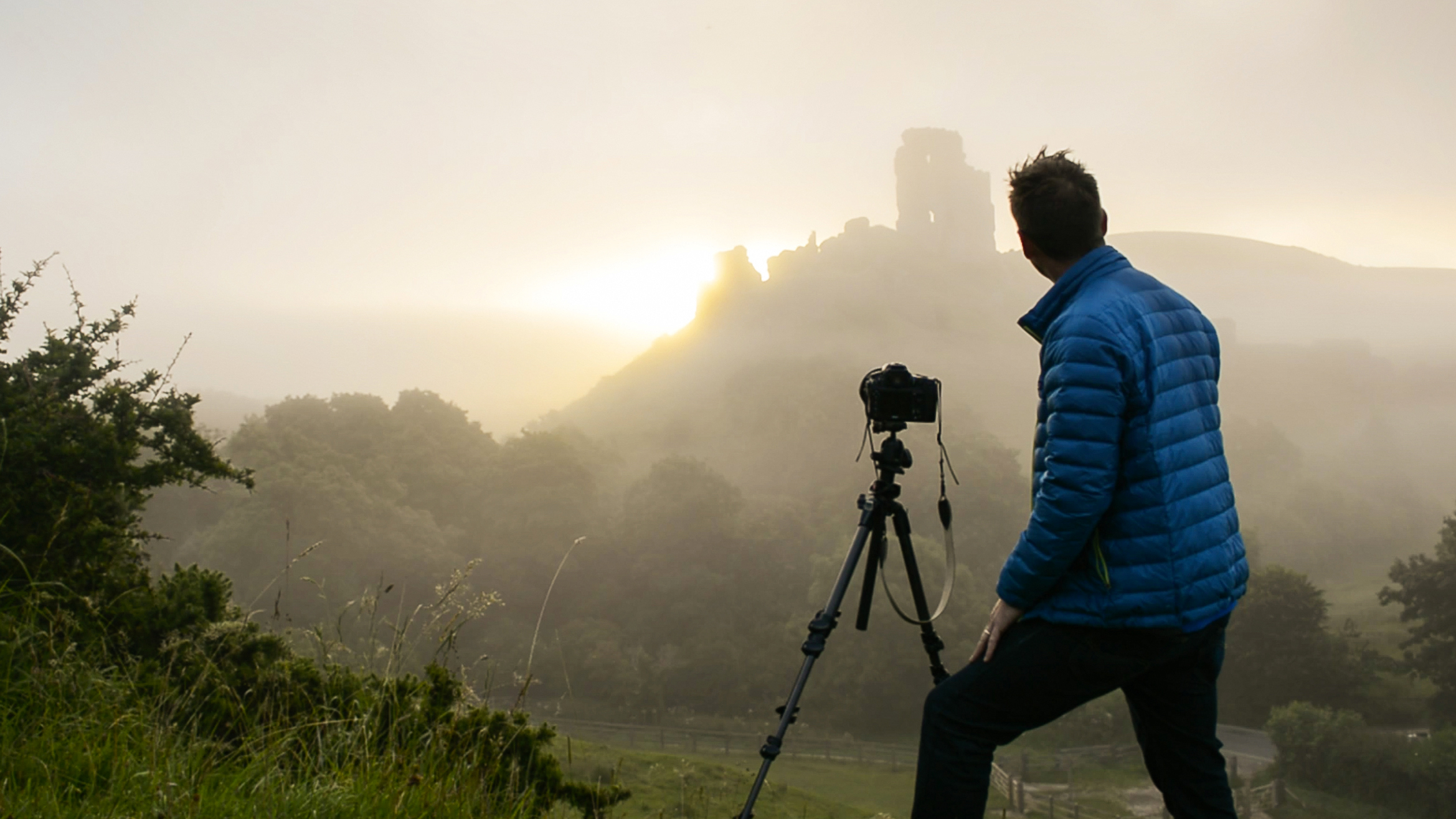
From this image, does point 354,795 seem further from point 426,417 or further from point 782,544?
point 426,417

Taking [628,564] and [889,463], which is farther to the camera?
[628,564]

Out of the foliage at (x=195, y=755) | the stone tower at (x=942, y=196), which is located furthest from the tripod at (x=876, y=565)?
the stone tower at (x=942, y=196)

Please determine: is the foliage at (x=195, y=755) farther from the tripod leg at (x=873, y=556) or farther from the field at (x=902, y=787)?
the field at (x=902, y=787)

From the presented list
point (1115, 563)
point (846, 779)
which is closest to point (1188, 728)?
point (1115, 563)

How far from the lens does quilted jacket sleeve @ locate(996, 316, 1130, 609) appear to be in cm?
166

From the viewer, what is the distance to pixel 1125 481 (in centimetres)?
175

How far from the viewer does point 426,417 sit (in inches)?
1745

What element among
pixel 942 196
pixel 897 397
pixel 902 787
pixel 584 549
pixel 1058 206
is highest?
pixel 942 196

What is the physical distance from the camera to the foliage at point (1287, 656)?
30188mm

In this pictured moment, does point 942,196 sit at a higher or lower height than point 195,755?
higher

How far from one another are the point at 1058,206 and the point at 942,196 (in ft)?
409

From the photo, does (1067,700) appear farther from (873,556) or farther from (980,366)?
(980,366)

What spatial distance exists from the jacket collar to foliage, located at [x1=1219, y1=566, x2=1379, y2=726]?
3438 centimetres

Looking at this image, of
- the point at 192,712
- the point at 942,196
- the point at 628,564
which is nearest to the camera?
the point at 192,712
